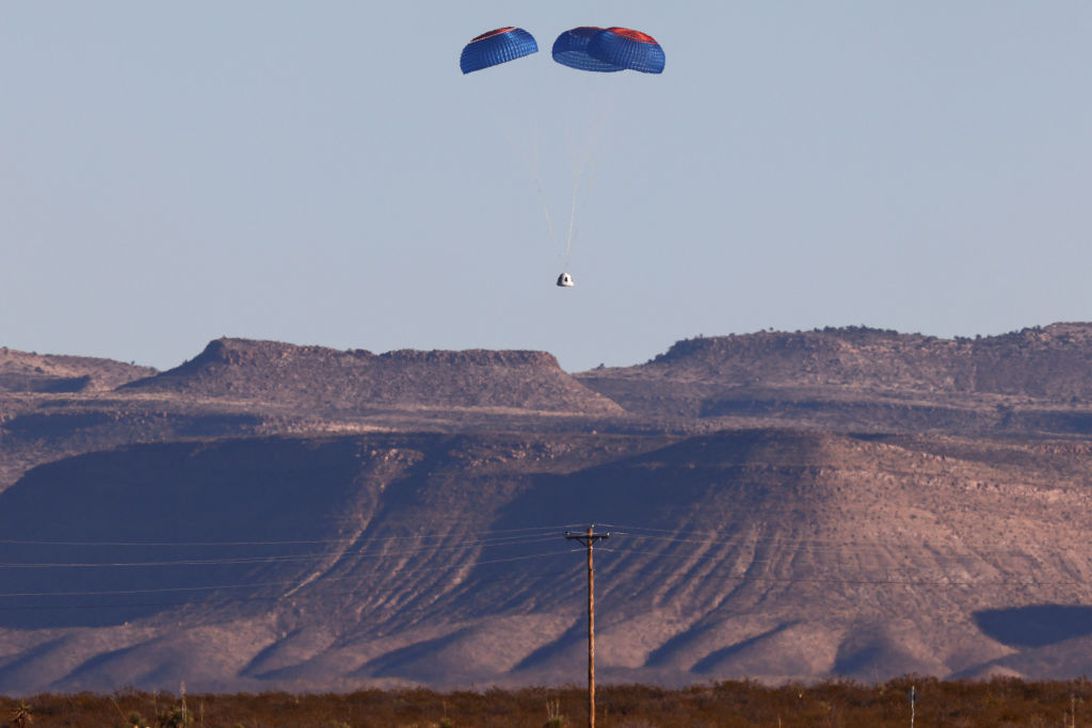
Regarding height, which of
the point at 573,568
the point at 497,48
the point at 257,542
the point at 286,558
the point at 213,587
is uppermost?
the point at 497,48

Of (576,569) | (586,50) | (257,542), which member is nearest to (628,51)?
(586,50)

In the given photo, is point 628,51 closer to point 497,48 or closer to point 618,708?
point 497,48

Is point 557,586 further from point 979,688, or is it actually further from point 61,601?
point 979,688

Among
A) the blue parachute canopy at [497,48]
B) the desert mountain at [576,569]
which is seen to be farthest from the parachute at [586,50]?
the desert mountain at [576,569]

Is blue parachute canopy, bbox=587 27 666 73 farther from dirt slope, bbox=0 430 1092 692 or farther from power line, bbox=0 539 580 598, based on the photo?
power line, bbox=0 539 580 598

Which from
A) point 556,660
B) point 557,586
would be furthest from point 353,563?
point 556,660

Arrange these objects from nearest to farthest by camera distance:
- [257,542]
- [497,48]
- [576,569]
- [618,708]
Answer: [618,708]
[497,48]
[576,569]
[257,542]
